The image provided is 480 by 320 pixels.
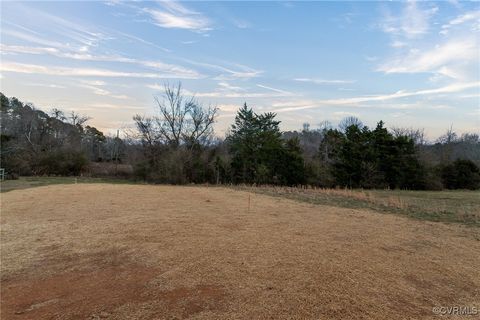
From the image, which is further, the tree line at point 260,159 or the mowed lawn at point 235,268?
the tree line at point 260,159

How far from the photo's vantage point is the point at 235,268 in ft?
16.5

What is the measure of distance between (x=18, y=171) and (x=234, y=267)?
3765 cm

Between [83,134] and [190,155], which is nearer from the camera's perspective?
[190,155]

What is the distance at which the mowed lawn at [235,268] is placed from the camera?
3.80 m

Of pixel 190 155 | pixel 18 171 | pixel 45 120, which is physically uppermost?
pixel 45 120

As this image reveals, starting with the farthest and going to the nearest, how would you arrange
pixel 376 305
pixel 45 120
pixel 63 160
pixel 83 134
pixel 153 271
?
pixel 83 134
pixel 45 120
pixel 63 160
pixel 153 271
pixel 376 305

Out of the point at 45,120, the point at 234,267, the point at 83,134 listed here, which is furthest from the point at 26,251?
the point at 83,134

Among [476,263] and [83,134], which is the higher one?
[83,134]

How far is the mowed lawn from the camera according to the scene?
3805mm

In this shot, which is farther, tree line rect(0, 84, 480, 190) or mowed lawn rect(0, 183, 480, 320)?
tree line rect(0, 84, 480, 190)

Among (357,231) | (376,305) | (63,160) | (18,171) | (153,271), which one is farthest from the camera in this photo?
(63,160)

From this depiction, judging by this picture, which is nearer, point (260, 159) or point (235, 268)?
point (235, 268)

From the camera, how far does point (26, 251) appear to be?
638 cm

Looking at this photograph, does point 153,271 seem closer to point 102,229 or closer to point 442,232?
point 102,229
